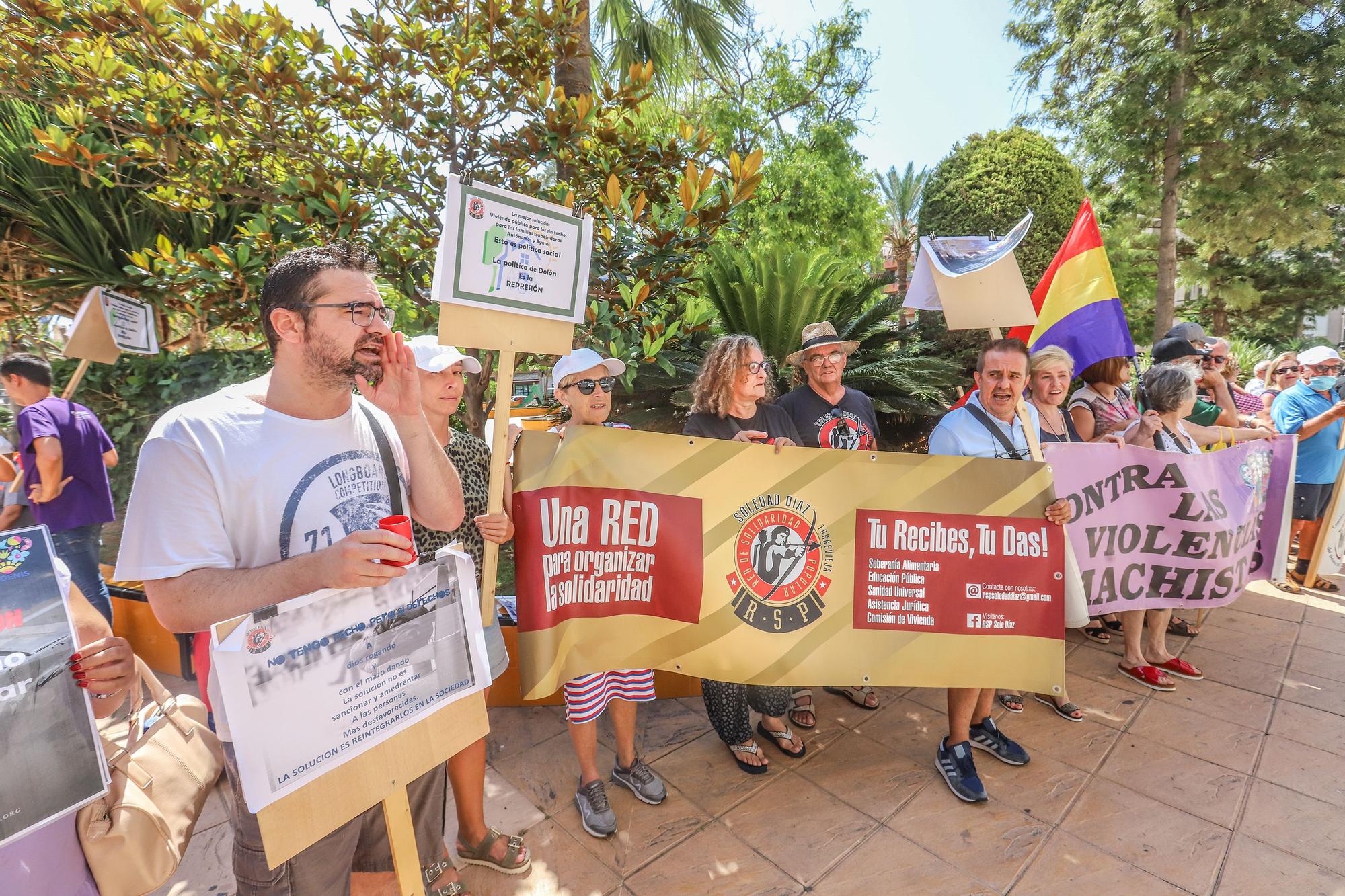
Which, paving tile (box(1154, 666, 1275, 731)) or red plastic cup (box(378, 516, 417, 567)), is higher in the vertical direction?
red plastic cup (box(378, 516, 417, 567))

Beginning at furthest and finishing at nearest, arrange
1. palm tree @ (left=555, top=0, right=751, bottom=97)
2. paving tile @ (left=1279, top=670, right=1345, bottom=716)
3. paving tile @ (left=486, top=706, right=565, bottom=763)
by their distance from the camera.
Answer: palm tree @ (left=555, top=0, right=751, bottom=97) → paving tile @ (left=1279, top=670, right=1345, bottom=716) → paving tile @ (left=486, top=706, right=565, bottom=763)

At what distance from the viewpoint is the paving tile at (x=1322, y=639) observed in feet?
14.0

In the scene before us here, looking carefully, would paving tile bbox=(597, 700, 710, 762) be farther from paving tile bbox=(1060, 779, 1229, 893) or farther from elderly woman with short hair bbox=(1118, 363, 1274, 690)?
elderly woman with short hair bbox=(1118, 363, 1274, 690)

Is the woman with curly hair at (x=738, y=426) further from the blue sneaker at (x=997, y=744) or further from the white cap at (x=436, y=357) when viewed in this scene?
the white cap at (x=436, y=357)

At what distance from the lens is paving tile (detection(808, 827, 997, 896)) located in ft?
7.70

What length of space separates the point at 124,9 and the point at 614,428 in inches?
127

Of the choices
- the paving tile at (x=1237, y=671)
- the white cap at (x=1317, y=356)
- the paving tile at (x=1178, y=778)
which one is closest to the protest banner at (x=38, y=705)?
the paving tile at (x=1178, y=778)

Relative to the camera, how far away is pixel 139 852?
147 cm

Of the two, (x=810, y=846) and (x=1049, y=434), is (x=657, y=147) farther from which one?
(x=810, y=846)

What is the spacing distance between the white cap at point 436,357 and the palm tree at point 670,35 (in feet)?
17.0

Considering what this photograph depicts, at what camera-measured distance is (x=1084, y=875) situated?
239 cm

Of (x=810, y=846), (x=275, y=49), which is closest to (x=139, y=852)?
(x=810, y=846)

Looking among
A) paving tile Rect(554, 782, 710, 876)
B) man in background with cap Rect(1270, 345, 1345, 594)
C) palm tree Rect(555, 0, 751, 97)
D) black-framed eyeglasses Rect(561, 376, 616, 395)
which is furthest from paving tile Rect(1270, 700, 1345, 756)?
palm tree Rect(555, 0, 751, 97)

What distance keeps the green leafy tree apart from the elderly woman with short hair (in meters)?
7.88
